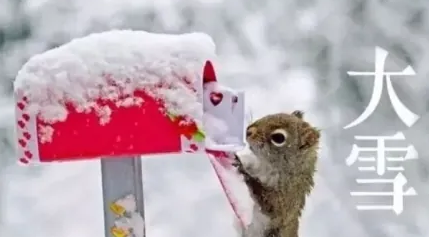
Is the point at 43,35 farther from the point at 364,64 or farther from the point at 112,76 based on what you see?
the point at 364,64

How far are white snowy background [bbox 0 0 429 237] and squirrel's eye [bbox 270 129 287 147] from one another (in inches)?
6.0

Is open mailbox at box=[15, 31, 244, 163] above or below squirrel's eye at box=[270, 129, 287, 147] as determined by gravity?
above

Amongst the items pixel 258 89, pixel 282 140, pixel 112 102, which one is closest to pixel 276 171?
pixel 282 140

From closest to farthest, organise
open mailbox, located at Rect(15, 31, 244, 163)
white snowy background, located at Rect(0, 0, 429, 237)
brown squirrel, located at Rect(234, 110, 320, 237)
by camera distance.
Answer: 1. open mailbox, located at Rect(15, 31, 244, 163)
2. brown squirrel, located at Rect(234, 110, 320, 237)
3. white snowy background, located at Rect(0, 0, 429, 237)

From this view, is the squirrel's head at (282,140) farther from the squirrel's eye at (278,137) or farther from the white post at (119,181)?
the white post at (119,181)

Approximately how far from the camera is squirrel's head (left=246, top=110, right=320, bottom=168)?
0.98 metres

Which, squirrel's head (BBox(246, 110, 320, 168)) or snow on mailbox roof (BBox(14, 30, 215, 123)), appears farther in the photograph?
squirrel's head (BBox(246, 110, 320, 168))

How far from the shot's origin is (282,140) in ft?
3.23

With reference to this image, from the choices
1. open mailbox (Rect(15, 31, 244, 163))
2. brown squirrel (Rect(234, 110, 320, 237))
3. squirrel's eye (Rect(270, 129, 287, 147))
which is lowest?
brown squirrel (Rect(234, 110, 320, 237))

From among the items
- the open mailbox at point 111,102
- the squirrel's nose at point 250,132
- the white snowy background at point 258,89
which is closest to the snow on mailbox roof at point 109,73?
the open mailbox at point 111,102

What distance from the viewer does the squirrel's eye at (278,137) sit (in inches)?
38.8

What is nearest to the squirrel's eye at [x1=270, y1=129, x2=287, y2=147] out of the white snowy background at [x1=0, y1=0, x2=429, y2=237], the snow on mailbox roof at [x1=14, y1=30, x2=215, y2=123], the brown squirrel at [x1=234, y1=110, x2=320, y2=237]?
the brown squirrel at [x1=234, y1=110, x2=320, y2=237]

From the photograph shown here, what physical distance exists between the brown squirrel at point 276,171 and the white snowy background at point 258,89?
0.15 metres

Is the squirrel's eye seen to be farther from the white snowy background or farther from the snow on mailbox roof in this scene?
the snow on mailbox roof
